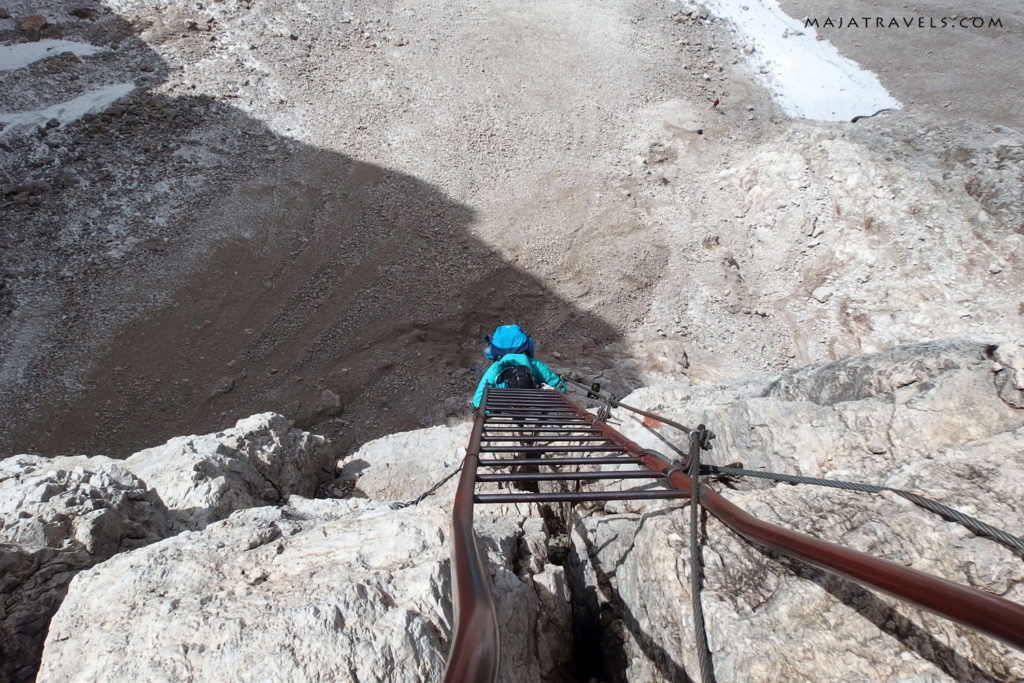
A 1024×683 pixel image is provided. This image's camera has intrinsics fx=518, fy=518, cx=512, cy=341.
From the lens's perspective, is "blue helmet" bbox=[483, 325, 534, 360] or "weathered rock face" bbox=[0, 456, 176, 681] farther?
"blue helmet" bbox=[483, 325, 534, 360]

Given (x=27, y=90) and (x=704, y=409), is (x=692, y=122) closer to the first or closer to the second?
(x=704, y=409)

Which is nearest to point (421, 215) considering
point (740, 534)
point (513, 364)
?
point (513, 364)

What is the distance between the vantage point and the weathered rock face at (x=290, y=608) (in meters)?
1.86

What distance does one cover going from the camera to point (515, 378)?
661cm

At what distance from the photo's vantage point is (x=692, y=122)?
14664 mm

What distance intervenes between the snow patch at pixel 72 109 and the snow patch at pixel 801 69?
57.8ft

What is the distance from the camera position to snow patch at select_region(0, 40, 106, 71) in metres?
12.5

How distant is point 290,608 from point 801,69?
19.7 meters

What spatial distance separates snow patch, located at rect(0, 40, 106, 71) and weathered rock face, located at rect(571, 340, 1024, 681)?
17.3 metres

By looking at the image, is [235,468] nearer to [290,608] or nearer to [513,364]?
[290,608]

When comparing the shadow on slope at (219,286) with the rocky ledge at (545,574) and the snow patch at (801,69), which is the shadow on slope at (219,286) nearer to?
the rocky ledge at (545,574)

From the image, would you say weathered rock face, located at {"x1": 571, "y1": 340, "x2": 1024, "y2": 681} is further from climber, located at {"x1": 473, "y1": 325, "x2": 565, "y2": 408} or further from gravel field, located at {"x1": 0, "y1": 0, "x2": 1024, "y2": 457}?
gravel field, located at {"x1": 0, "y1": 0, "x2": 1024, "y2": 457}

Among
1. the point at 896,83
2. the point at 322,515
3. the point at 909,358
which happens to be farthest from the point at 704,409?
the point at 896,83

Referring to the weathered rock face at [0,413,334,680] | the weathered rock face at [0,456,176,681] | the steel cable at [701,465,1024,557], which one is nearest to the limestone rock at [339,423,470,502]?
the weathered rock face at [0,413,334,680]
